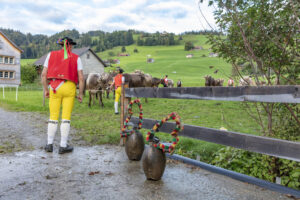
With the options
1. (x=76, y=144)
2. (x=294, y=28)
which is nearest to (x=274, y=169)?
(x=294, y=28)

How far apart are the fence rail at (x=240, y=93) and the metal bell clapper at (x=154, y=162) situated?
0.97 m

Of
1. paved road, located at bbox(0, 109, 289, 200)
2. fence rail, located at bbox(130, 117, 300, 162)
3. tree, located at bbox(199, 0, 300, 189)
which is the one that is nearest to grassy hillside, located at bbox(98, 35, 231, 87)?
tree, located at bbox(199, 0, 300, 189)

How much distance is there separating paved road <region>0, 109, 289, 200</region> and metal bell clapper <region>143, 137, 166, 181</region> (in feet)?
0.35

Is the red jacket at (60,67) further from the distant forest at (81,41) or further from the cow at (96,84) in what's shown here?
the distant forest at (81,41)

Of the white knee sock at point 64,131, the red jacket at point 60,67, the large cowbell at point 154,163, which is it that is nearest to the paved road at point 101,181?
the large cowbell at point 154,163

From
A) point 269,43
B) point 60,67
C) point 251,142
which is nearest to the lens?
point 251,142

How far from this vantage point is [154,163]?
3.40 metres

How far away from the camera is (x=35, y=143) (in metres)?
5.66

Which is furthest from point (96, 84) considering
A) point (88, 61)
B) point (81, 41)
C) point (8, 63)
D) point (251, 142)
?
point (81, 41)

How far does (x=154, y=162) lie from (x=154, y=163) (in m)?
0.01

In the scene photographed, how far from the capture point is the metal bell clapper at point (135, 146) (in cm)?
431

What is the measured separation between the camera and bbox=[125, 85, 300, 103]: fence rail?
2.79 metres

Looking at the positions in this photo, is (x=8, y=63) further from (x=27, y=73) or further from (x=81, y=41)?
(x=81, y=41)

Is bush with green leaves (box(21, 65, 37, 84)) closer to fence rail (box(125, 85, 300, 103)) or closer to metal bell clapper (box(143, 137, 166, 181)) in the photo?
fence rail (box(125, 85, 300, 103))
